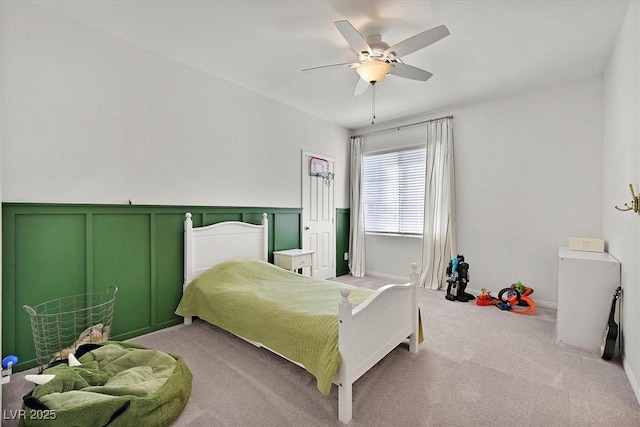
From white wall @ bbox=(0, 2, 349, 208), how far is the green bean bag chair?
1.35 m

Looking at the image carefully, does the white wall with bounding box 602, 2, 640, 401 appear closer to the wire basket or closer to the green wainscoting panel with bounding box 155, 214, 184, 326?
the green wainscoting panel with bounding box 155, 214, 184, 326

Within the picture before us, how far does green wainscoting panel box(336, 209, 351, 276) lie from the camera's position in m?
5.35

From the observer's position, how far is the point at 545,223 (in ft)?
12.2

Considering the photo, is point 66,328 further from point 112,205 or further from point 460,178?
point 460,178

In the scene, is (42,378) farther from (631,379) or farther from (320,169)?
(320,169)

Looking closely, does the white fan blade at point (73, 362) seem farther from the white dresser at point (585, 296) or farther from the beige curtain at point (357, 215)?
the beige curtain at point (357, 215)

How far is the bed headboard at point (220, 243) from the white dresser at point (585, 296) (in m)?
3.13

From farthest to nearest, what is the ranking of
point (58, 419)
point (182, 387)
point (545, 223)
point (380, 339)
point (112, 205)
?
point (545, 223)
point (112, 205)
point (380, 339)
point (182, 387)
point (58, 419)

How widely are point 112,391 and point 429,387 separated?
196 cm

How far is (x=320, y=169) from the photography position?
491cm

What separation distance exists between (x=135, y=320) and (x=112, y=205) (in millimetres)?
1103

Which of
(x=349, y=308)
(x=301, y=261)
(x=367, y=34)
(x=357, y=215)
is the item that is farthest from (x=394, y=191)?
(x=349, y=308)

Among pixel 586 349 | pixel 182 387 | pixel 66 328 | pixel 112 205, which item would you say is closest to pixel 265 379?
pixel 182 387

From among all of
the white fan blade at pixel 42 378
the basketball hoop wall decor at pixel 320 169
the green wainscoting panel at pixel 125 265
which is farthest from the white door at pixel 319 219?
the white fan blade at pixel 42 378
